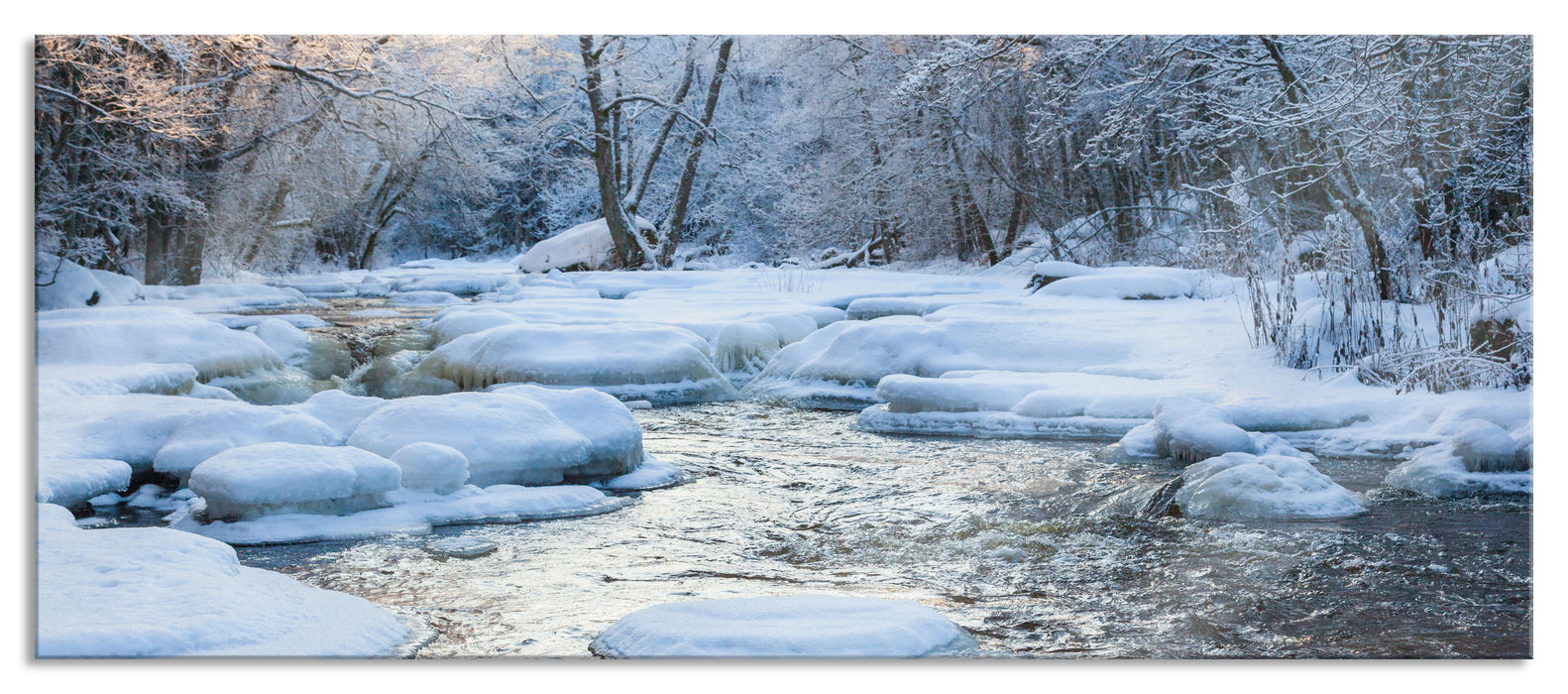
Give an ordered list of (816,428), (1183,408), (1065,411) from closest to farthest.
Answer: (1183,408)
(1065,411)
(816,428)

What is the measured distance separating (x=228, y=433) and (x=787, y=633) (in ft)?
7.14

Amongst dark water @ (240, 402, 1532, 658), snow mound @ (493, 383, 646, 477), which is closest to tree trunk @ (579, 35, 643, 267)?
snow mound @ (493, 383, 646, 477)

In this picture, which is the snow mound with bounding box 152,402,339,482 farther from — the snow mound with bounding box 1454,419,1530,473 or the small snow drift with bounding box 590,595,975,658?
the snow mound with bounding box 1454,419,1530,473

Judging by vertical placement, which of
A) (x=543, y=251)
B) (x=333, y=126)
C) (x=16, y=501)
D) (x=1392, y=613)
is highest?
(x=333, y=126)

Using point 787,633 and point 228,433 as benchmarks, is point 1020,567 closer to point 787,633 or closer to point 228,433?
point 787,633

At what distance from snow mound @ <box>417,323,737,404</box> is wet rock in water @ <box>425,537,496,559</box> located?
7.09 feet

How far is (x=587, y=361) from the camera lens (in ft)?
19.1

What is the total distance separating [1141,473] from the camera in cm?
418

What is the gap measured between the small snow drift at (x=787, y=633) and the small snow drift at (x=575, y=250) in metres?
2.25
